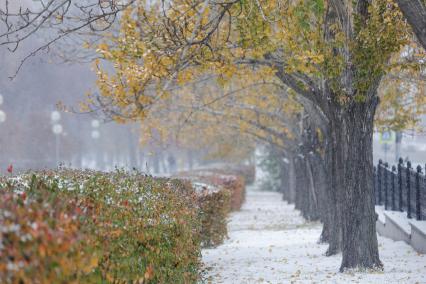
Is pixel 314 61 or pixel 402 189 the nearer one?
pixel 314 61

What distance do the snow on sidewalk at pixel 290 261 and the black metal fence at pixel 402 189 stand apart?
2.70ft

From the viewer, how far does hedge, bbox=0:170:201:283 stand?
13.8ft

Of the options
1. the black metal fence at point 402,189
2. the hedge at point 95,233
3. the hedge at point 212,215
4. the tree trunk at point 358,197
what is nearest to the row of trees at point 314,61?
the tree trunk at point 358,197

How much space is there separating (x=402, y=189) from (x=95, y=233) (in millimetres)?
14317

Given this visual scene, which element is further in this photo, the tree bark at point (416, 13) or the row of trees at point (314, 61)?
the row of trees at point (314, 61)

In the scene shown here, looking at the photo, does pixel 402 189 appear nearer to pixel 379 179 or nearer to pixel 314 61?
pixel 379 179

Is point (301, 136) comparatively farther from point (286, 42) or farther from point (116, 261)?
point (116, 261)

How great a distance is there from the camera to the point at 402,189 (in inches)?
742

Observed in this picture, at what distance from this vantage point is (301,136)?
85.0 ft

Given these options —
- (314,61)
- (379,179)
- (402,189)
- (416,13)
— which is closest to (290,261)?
(314,61)

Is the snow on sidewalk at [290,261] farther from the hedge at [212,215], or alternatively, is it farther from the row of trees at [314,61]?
the row of trees at [314,61]

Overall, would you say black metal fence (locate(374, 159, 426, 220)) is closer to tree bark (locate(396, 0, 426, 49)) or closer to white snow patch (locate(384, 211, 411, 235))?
white snow patch (locate(384, 211, 411, 235))

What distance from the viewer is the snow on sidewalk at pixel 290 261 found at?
12180 mm

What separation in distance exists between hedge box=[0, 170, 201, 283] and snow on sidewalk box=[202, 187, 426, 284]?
256 cm
